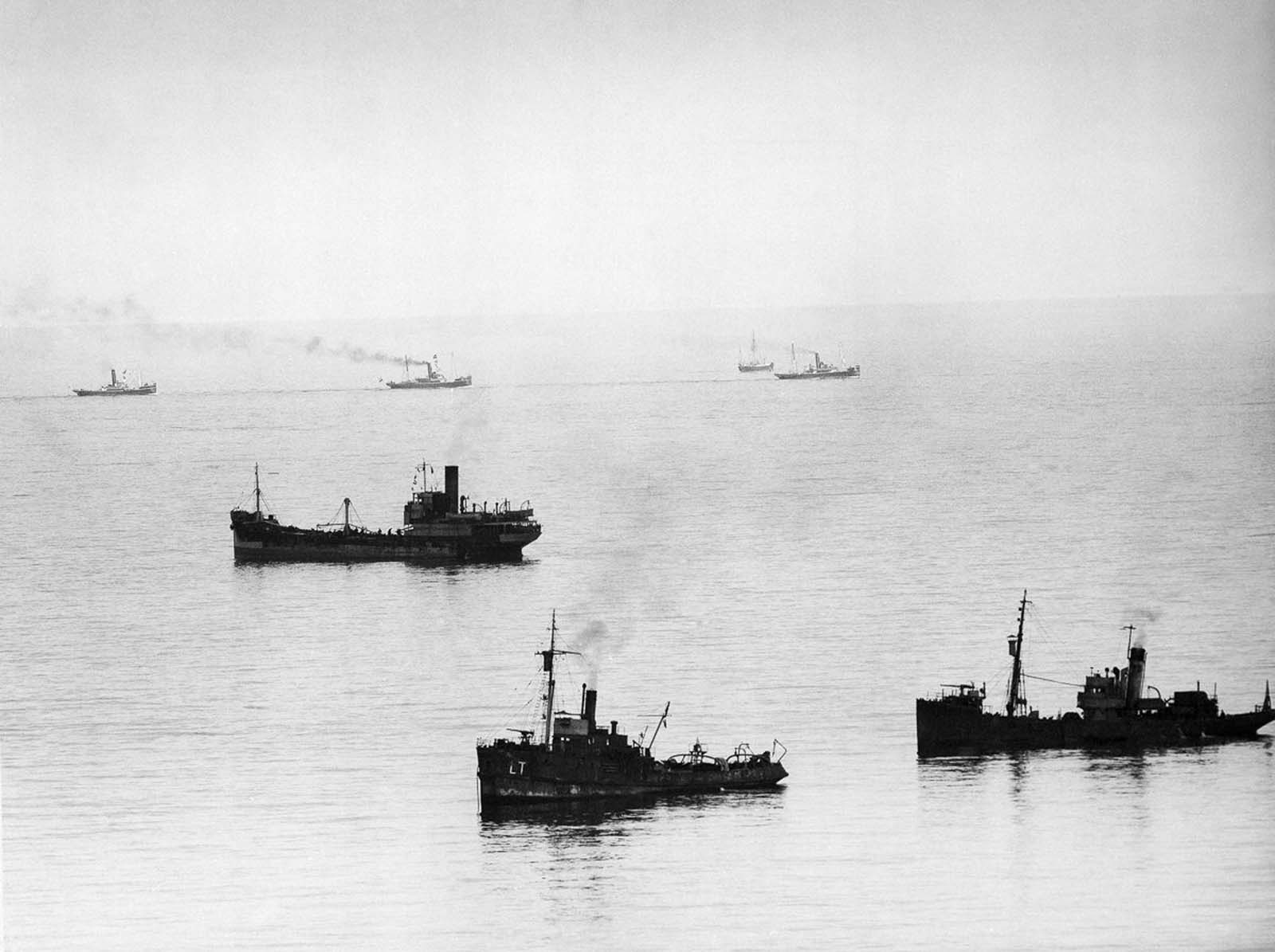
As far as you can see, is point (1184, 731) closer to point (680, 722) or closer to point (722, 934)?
point (680, 722)

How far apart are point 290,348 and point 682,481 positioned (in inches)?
1730

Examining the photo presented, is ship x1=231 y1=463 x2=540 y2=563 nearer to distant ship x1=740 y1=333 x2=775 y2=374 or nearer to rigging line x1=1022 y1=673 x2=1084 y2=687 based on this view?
rigging line x1=1022 y1=673 x2=1084 y2=687

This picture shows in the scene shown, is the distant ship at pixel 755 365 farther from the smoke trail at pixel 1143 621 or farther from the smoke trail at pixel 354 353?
the smoke trail at pixel 1143 621

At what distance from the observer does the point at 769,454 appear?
150ft

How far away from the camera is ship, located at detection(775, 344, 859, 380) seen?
67000 millimetres

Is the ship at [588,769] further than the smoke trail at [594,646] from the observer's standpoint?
No

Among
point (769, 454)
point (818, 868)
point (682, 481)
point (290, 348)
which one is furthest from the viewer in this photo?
point (290, 348)

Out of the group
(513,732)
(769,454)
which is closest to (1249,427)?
(769,454)

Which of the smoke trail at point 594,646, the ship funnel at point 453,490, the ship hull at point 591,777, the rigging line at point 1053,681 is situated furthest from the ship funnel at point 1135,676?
the ship funnel at point 453,490

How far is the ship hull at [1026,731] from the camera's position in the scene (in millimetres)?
24547

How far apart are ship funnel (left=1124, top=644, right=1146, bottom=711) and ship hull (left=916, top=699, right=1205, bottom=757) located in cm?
26

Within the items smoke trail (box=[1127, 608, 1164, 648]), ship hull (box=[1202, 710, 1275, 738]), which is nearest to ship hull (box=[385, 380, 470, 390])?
smoke trail (box=[1127, 608, 1164, 648])

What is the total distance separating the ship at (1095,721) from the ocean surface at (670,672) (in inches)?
10.5

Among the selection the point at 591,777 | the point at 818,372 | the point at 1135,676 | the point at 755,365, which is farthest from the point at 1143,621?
the point at 755,365
